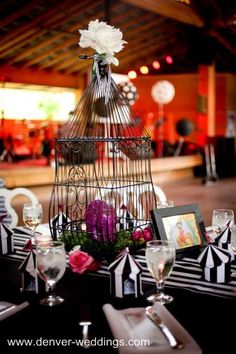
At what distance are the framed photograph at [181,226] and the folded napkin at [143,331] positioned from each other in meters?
0.47

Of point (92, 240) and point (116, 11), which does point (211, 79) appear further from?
point (92, 240)

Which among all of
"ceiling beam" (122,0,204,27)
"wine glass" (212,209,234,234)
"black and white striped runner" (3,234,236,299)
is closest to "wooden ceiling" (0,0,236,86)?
"ceiling beam" (122,0,204,27)

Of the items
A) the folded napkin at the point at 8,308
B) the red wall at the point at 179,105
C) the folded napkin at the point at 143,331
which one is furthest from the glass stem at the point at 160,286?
the red wall at the point at 179,105

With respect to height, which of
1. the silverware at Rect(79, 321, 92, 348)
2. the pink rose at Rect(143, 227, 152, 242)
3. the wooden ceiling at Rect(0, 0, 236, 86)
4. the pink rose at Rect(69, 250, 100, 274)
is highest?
the wooden ceiling at Rect(0, 0, 236, 86)

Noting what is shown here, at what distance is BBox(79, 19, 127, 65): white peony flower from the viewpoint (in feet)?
5.32

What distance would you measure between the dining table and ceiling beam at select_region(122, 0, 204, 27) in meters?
6.92

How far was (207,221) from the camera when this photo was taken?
5195 millimetres

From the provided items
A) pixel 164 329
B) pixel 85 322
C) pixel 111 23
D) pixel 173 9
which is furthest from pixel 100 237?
pixel 111 23

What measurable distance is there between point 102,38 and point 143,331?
1.04m

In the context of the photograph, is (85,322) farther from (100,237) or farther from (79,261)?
(100,237)

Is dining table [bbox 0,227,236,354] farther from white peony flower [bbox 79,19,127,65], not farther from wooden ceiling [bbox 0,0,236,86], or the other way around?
wooden ceiling [bbox 0,0,236,86]

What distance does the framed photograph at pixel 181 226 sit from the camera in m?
1.61

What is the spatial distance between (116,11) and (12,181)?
4638mm

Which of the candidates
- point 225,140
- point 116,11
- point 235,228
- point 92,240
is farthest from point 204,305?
point 225,140
